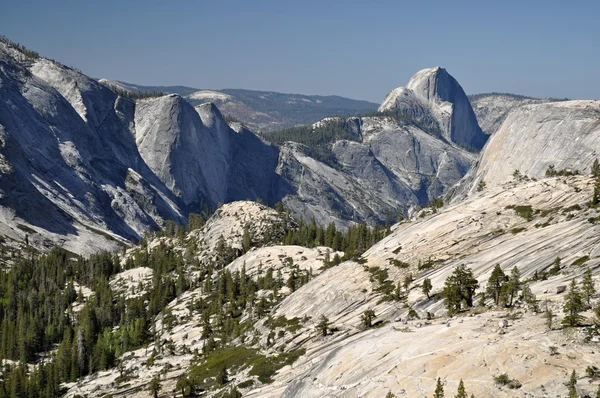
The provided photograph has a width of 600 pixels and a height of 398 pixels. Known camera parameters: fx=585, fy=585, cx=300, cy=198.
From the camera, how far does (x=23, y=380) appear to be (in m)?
140

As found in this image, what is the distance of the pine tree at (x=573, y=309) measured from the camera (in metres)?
61.4

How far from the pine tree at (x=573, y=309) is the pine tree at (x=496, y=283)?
17478 mm

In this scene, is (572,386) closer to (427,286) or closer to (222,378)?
(427,286)

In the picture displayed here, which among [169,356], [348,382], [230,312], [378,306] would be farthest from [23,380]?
[348,382]

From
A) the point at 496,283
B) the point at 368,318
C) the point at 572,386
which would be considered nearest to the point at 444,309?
the point at 496,283

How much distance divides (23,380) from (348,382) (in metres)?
105

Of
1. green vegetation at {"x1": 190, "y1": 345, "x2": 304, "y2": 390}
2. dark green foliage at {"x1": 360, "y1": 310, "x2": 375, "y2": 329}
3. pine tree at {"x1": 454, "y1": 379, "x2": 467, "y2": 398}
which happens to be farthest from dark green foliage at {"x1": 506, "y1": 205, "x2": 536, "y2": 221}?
pine tree at {"x1": 454, "y1": 379, "x2": 467, "y2": 398}

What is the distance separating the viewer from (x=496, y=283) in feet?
284

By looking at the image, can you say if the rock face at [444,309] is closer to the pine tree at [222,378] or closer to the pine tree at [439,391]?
the pine tree at [439,391]

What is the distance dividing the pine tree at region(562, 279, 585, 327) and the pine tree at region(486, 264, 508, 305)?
17.5 meters

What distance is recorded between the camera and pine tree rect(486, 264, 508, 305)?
281ft

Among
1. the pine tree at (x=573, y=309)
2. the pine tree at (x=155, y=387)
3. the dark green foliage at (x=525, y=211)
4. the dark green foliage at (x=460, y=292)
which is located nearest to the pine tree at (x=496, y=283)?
the dark green foliage at (x=460, y=292)

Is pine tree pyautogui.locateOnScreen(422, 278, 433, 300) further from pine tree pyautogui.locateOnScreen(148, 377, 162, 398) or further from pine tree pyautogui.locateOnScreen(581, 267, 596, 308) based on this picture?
pine tree pyautogui.locateOnScreen(148, 377, 162, 398)

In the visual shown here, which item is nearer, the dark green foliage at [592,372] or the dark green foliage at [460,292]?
the dark green foliage at [592,372]
